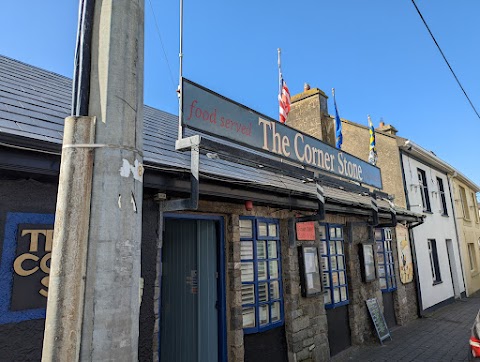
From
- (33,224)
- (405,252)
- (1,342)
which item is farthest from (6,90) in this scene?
(405,252)

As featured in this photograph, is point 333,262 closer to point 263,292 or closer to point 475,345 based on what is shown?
point 263,292

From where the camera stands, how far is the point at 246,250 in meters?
5.29

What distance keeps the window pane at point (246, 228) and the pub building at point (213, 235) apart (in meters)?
0.02

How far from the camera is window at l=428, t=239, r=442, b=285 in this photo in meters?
12.7

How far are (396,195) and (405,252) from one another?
2150 mm

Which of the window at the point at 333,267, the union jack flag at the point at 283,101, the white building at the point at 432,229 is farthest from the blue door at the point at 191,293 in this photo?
the white building at the point at 432,229

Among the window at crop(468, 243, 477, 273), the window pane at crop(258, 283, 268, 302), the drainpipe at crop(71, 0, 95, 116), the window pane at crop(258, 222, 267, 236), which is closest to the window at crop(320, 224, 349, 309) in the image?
the window pane at crop(258, 283, 268, 302)

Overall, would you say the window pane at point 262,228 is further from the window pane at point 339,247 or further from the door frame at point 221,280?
the window pane at point 339,247

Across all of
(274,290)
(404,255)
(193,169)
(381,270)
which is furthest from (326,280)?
(404,255)

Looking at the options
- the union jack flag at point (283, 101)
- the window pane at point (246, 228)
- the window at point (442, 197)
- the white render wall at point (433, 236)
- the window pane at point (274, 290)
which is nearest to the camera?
the window pane at point (246, 228)

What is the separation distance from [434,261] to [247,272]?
1114 centimetres

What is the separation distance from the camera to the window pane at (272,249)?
5.75m

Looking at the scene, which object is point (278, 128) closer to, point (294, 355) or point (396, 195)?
point (294, 355)

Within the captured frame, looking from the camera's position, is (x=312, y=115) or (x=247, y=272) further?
(x=312, y=115)
